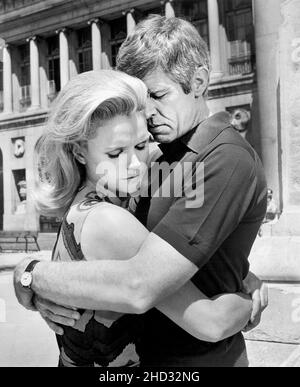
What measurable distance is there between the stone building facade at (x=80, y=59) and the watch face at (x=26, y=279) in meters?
13.0

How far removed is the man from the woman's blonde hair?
123 millimetres

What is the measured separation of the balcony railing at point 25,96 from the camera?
2467 centimetres

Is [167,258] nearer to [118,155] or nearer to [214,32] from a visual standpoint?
[118,155]

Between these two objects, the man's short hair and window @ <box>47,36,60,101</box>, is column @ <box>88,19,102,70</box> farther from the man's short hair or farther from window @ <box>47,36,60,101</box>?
the man's short hair

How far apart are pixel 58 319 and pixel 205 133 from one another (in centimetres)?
62

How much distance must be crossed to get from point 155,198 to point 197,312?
1.07 feet

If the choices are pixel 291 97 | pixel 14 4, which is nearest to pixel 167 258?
pixel 291 97

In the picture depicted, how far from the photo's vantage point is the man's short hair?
1.30m

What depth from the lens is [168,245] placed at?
3.65 ft

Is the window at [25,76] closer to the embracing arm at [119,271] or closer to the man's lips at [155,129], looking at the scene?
the man's lips at [155,129]

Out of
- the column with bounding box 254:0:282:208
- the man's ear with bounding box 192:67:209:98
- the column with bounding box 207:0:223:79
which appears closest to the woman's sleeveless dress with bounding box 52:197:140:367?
the man's ear with bounding box 192:67:209:98

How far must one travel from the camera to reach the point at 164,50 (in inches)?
51.2

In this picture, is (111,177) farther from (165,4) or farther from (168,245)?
(165,4)
